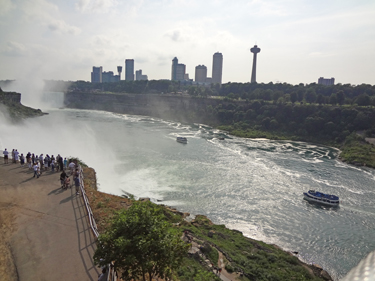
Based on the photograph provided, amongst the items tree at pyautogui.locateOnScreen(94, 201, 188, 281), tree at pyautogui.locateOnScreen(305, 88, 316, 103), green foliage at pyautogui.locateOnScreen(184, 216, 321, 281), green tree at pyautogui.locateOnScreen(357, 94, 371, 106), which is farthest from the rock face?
green tree at pyautogui.locateOnScreen(357, 94, 371, 106)

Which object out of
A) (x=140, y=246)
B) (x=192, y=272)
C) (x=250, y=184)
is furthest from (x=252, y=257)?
(x=250, y=184)

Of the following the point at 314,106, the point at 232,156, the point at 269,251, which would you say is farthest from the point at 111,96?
the point at 269,251

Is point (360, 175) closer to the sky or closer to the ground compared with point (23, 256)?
closer to the ground

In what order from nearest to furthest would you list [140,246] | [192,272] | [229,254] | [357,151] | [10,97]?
1. [140,246]
2. [192,272]
3. [229,254]
4. [357,151]
5. [10,97]

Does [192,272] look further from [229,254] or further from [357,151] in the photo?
[357,151]

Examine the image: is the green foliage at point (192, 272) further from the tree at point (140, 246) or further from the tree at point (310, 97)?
the tree at point (310, 97)

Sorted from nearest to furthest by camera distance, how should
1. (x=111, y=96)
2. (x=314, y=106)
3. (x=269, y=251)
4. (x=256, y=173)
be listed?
1. (x=269, y=251)
2. (x=256, y=173)
3. (x=314, y=106)
4. (x=111, y=96)

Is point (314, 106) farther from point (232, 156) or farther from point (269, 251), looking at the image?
point (269, 251)

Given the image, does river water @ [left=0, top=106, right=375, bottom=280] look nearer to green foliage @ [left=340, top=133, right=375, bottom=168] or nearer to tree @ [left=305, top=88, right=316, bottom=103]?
green foliage @ [left=340, top=133, right=375, bottom=168]
